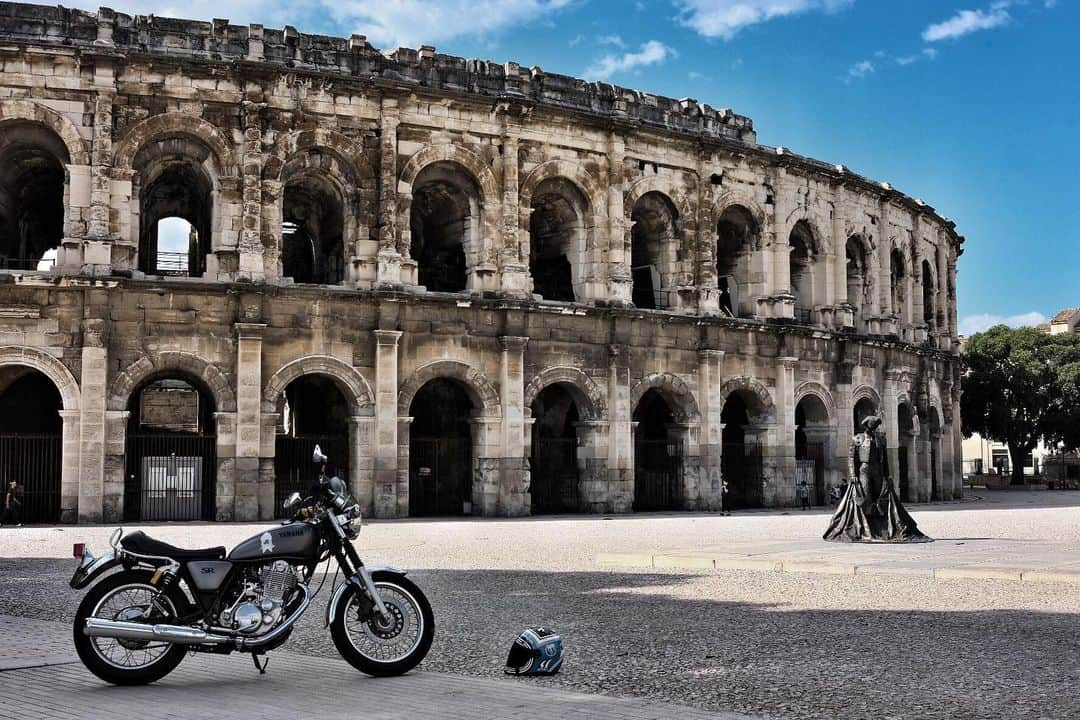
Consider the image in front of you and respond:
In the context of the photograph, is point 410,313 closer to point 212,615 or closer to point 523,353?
point 523,353

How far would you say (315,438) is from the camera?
26.3 m

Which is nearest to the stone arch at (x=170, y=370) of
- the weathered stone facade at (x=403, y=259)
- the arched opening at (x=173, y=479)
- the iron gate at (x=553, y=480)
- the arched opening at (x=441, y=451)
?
the weathered stone facade at (x=403, y=259)

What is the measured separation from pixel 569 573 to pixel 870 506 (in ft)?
20.1

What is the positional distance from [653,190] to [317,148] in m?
8.82

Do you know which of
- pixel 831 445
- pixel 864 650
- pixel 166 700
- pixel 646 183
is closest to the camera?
pixel 166 700

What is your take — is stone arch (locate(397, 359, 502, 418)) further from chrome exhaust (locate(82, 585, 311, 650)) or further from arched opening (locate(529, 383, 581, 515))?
chrome exhaust (locate(82, 585, 311, 650))

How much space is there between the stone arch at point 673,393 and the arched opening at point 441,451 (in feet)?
13.7

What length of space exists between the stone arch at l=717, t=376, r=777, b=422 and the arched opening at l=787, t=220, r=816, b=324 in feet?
11.1

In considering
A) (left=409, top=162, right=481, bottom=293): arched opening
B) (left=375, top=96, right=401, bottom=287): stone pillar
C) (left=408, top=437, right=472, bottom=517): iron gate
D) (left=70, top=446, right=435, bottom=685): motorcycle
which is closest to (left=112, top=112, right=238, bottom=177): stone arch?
(left=375, top=96, right=401, bottom=287): stone pillar

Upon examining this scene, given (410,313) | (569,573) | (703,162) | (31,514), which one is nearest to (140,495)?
(31,514)

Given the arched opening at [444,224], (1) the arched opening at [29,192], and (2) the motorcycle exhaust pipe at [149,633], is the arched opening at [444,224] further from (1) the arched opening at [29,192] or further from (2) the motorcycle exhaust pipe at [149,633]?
(2) the motorcycle exhaust pipe at [149,633]

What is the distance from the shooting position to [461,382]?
1054 inches

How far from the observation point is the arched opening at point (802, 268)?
33.5 metres

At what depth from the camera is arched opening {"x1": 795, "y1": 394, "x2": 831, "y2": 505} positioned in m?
32.7
